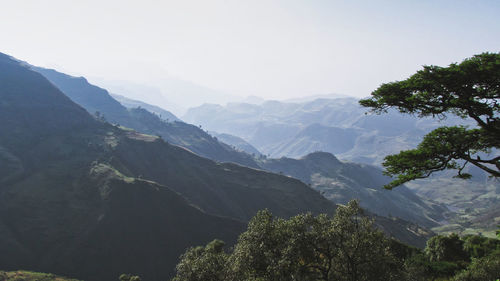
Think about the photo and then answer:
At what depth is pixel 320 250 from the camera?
22938 millimetres

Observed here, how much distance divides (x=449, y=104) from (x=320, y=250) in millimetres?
14082

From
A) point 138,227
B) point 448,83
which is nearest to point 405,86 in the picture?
point 448,83

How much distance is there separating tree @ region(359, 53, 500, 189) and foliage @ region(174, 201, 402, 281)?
6.02 m

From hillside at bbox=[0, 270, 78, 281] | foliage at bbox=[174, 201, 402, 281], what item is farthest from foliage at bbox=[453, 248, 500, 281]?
hillside at bbox=[0, 270, 78, 281]

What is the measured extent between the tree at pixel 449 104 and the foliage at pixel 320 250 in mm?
6024

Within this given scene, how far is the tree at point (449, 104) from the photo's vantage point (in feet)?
70.1

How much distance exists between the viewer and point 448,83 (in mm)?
22047

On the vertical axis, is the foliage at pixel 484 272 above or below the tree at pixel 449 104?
below

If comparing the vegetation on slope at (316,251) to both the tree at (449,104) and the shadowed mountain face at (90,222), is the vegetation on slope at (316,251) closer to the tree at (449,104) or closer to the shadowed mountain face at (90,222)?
the tree at (449,104)

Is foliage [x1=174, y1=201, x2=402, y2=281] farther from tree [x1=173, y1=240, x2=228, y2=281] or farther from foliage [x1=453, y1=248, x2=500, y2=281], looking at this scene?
foliage [x1=453, y1=248, x2=500, y2=281]

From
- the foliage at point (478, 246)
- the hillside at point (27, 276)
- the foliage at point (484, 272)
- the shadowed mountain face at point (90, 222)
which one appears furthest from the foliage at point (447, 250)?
the hillside at point (27, 276)

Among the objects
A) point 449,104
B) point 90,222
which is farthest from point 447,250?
point 90,222

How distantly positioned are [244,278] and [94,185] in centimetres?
15651

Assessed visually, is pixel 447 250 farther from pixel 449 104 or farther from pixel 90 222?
pixel 90 222
